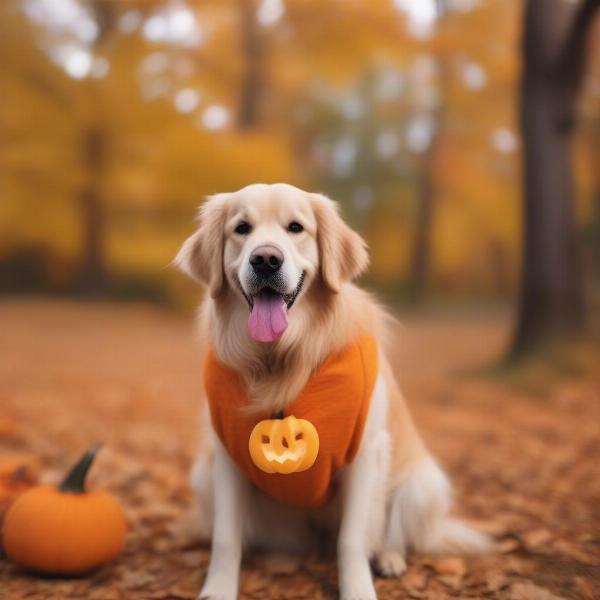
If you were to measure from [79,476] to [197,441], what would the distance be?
6.18 feet

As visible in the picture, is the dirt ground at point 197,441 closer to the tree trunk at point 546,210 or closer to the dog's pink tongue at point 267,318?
the tree trunk at point 546,210

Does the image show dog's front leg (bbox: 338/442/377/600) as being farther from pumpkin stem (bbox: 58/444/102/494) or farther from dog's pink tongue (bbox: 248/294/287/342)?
pumpkin stem (bbox: 58/444/102/494)

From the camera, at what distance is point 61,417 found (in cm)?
452

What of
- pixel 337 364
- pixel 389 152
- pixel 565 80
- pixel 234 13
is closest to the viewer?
pixel 337 364

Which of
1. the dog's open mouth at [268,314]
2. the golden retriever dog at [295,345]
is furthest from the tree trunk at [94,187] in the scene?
the dog's open mouth at [268,314]

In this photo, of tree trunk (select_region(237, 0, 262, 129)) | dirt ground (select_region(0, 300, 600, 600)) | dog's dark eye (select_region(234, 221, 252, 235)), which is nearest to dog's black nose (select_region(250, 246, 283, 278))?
dog's dark eye (select_region(234, 221, 252, 235))

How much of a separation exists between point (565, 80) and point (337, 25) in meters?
2.70

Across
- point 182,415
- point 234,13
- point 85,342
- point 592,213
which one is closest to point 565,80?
point 592,213

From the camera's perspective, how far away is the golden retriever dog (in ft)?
6.29

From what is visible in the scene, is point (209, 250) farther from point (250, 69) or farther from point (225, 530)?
point (250, 69)

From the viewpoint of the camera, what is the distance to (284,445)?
1.94 metres

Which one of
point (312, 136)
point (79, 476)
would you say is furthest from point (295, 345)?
point (312, 136)

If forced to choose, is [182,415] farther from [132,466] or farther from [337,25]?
[337,25]

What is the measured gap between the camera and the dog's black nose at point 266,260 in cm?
180
